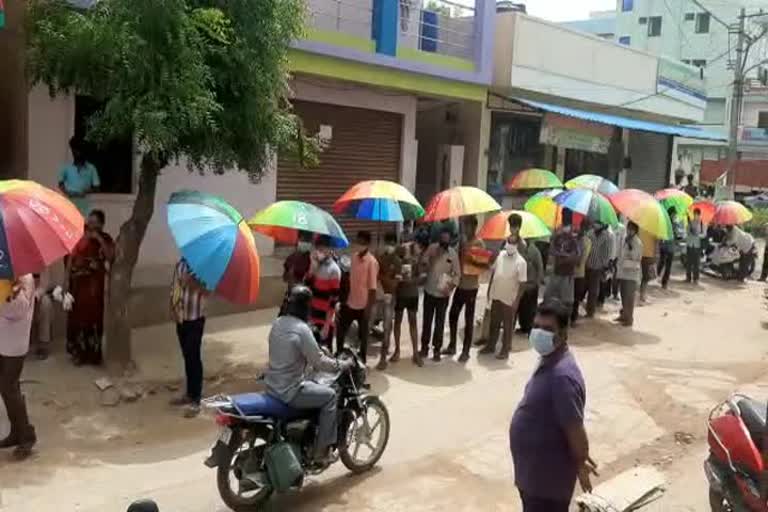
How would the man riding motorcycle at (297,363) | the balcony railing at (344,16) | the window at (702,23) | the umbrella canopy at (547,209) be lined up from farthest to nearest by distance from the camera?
the window at (702,23) → the balcony railing at (344,16) → the umbrella canopy at (547,209) → the man riding motorcycle at (297,363)

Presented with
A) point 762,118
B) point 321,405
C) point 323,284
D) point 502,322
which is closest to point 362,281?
point 323,284

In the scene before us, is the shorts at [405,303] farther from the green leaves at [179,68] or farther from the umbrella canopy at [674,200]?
the umbrella canopy at [674,200]

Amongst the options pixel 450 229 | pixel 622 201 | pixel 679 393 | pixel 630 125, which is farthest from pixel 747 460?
pixel 630 125

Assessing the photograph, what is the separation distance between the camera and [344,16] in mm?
13211

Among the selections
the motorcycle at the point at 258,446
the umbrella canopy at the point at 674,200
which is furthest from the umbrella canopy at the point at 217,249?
the umbrella canopy at the point at 674,200

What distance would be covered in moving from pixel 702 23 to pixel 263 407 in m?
57.5

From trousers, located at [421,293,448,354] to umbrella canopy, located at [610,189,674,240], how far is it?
4.07 m

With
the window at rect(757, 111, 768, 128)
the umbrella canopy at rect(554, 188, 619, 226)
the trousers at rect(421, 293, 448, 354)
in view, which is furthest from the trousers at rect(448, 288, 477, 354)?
the window at rect(757, 111, 768, 128)

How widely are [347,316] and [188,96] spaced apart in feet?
9.88

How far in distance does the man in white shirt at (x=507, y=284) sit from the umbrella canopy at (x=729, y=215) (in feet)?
34.2

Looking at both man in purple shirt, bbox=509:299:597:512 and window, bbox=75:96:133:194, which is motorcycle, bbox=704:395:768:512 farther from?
window, bbox=75:96:133:194

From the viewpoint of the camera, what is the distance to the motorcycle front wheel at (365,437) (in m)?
5.91

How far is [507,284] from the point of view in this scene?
9.55m

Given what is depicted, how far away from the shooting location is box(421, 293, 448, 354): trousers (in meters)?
9.32
